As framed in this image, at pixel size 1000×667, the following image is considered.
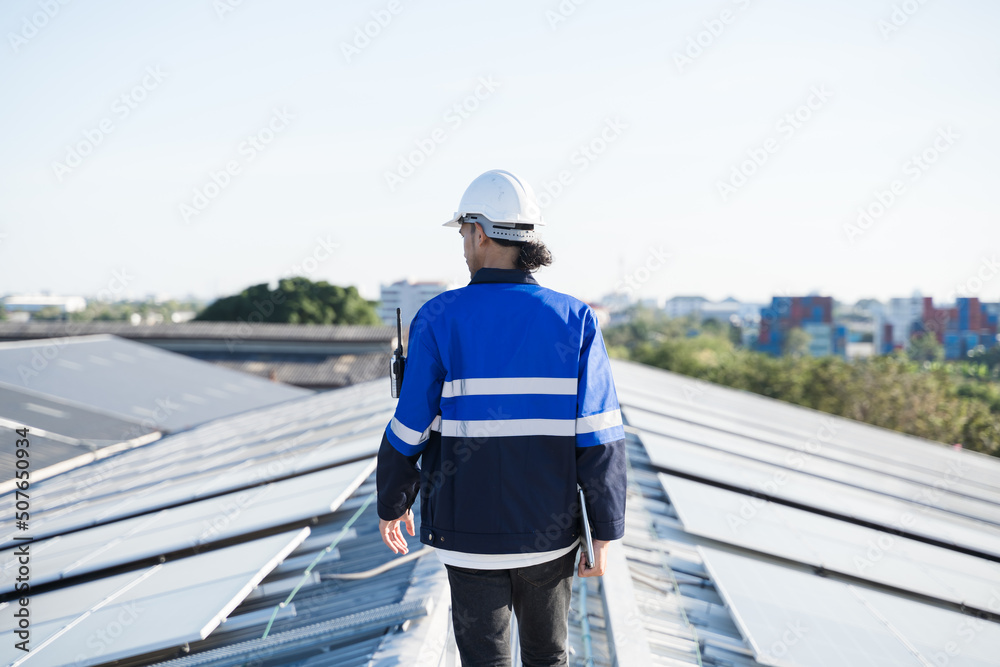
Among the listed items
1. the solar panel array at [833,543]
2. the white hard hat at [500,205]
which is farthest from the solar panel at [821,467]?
the white hard hat at [500,205]

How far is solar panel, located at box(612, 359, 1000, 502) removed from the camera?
7758 millimetres

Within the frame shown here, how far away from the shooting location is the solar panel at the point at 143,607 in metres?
2.46

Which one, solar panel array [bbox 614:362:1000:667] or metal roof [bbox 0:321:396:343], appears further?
metal roof [bbox 0:321:396:343]

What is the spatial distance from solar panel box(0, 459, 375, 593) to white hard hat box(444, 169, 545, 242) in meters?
2.03

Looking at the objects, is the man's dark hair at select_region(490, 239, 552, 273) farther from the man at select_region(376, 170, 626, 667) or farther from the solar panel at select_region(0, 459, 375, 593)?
the solar panel at select_region(0, 459, 375, 593)

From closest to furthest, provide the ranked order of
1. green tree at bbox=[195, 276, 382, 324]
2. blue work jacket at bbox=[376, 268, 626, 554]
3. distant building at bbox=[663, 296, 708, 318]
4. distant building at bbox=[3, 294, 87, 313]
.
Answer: blue work jacket at bbox=[376, 268, 626, 554], green tree at bbox=[195, 276, 382, 324], distant building at bbox=[3, 294, 87, 313], distant building at bbox=[663, 296, 708, 318]

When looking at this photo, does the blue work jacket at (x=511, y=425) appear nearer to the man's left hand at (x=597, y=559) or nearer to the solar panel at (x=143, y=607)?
the man's left hand at (x=597, y=559)

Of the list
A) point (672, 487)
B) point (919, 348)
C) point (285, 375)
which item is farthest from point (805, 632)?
point (919, 348)

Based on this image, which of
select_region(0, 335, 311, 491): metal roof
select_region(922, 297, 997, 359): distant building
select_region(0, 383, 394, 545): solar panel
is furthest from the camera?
select_region(922, 297, 997, 359): distant building

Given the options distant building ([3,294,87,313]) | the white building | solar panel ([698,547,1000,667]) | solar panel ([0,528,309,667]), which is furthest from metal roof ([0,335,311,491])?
distant building ([3,294,87,313])

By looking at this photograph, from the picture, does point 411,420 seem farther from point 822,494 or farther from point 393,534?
point 822,494

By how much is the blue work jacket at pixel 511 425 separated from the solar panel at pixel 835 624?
3.15ft

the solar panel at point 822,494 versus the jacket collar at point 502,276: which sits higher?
the jacket collar at point 502,276

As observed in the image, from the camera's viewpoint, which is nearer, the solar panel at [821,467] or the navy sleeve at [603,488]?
the navy sleeve at [603,488]
